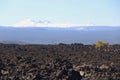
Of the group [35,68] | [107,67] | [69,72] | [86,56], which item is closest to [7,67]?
[35,68]

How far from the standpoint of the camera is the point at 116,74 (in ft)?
129

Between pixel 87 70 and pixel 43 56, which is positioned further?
pixel 43 56

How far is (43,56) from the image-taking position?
46875mm

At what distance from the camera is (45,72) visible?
1526 inches

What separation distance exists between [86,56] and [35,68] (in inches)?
419

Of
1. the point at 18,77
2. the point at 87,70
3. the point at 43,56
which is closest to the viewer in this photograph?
the point at 18,77

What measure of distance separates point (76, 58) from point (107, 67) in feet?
21.0

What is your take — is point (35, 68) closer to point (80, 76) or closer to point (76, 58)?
point (80, 76)

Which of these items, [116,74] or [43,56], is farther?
[43,56]

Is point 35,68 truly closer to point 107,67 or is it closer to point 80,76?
point 80,76

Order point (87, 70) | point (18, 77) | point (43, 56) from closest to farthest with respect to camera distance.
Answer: point (18, 77)
point (87, 70)
point (43, 56)

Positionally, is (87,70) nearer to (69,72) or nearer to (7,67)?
(69,72)

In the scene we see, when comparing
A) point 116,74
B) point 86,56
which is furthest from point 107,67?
point 86,56

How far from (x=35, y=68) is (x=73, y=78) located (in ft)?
11.2
